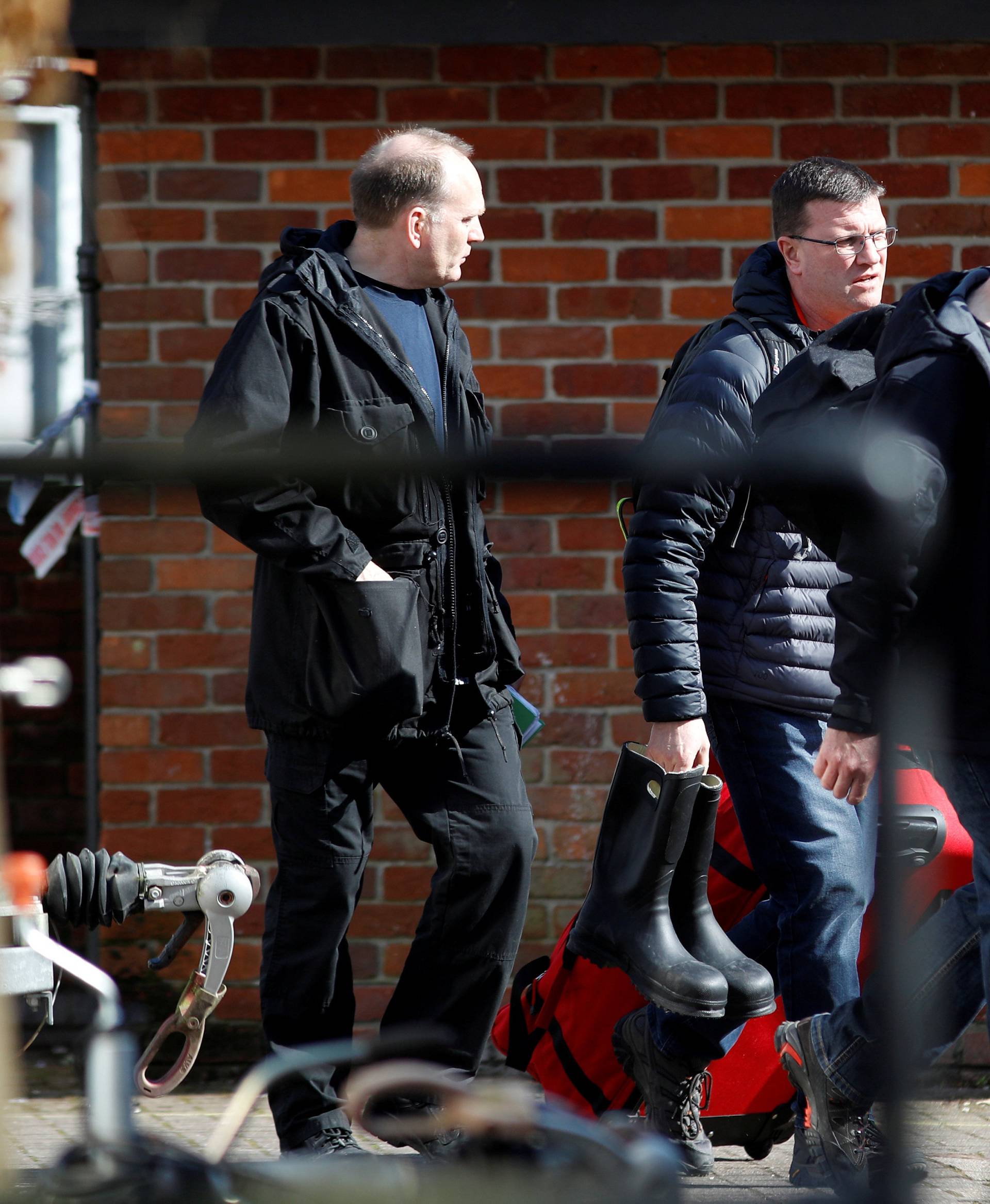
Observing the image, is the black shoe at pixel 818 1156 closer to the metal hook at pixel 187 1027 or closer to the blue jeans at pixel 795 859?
the blue jeans at pixel 795 859

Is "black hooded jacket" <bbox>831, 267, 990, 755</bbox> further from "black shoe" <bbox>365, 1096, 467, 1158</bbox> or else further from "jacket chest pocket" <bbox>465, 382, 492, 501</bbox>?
"black shoe" <bbox>365, 1096, 467, 1158</bbox>

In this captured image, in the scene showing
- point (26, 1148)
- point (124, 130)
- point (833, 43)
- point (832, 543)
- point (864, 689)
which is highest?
point (833, 43)

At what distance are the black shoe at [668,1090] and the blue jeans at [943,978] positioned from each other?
→ 0.99ft

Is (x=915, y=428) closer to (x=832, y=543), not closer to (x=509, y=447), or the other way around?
(x=832, y=543)

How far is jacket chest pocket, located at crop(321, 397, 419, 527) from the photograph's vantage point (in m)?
2.84

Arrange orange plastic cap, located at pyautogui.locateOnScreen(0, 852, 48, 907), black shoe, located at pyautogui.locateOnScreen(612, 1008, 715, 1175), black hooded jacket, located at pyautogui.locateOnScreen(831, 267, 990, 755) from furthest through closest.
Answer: black shoe, located at pyautogui.locateOnScreen(612, 1008, 715, 1175) → black hooded jacket, located at pyautogui.locateOnScreen(831, 267, 990, 755) → orange plastic cap, located at pyautogui.locateOnScreen(0, 852, 48, 907)

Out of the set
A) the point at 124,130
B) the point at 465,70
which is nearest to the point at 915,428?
the point at 465,70

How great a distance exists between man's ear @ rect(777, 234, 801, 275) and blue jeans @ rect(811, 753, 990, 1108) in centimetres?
109

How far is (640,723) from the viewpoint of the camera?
4.31m

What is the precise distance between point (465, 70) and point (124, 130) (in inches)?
35.3

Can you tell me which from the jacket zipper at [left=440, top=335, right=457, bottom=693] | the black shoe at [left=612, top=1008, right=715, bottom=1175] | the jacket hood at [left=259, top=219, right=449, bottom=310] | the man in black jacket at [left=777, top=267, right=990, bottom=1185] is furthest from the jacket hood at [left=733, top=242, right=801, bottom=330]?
the black shoe at [left=612, top=1008, right=715, bottom=1175]

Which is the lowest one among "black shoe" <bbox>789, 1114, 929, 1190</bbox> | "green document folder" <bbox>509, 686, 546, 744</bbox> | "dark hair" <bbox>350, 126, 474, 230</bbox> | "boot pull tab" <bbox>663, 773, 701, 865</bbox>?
"black shoe" <bbox>789, 1114, 929, 1190</bbox>

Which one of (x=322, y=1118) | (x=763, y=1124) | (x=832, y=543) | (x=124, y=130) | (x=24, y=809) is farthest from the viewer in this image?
(x=24, y=809)

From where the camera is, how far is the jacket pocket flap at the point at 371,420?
2.87 metres
